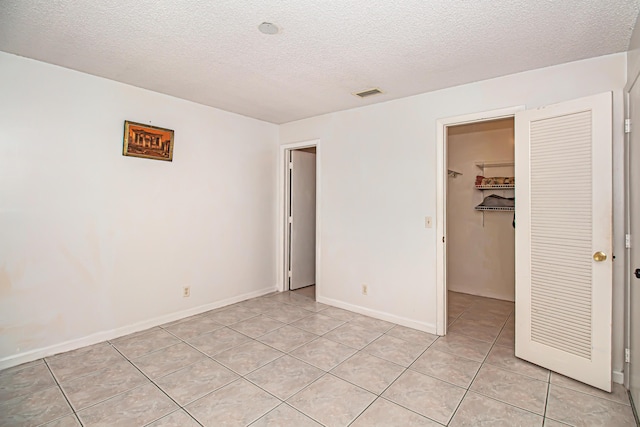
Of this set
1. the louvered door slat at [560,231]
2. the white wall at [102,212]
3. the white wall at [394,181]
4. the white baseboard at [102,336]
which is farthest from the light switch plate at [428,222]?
the white baseboard at [102,336]

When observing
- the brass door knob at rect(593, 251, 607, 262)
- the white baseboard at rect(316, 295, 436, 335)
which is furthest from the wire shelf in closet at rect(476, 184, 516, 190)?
the white baseboard at rect(316, 295, 436, 335)

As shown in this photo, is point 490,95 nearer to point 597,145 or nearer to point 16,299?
point 597,145

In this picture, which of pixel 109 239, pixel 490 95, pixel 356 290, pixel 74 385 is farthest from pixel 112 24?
pixel 356 290

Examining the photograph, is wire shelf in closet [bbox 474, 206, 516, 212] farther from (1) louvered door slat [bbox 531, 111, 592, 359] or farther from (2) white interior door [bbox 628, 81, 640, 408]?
(2) white interior door [bbox 628, 81, 640, 408]

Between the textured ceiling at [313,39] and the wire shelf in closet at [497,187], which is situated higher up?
the textured ceiling at [313,39]

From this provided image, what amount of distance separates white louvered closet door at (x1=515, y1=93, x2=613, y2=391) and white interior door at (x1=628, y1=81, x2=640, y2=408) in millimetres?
120

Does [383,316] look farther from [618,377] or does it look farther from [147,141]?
[147,141]

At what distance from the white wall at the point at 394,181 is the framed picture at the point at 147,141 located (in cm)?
176

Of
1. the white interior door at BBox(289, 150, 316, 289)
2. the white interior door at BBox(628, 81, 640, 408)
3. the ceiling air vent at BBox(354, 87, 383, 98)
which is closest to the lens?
the white interior door at BBox(628, 81, 640, 408)

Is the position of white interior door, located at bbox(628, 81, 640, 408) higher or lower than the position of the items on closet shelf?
lower

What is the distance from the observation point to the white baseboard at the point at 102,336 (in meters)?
2.52

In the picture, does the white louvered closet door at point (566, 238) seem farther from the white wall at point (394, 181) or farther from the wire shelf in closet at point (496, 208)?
the wire shelf in closet at point (496, 208)

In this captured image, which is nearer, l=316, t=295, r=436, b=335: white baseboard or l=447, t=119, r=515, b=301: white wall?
l=316, t=295, r=436, b=335: white baseboard

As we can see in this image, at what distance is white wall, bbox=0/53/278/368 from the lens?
2518mm
